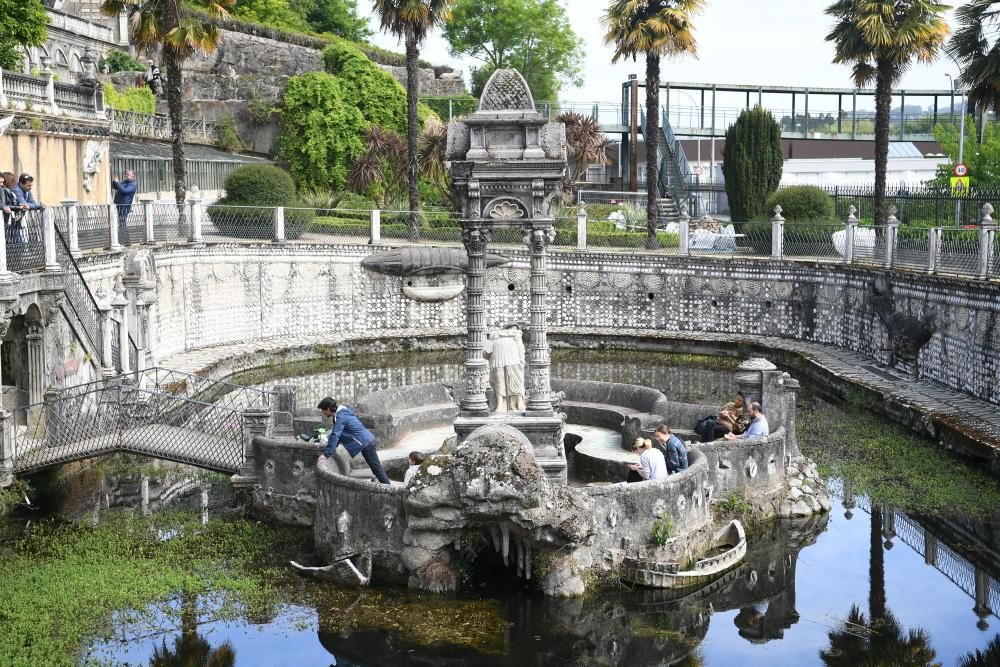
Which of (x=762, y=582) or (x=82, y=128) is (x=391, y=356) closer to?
(x=82, y=128)

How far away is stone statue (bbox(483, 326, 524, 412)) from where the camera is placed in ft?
52.3

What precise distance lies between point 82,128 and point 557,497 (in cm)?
1793

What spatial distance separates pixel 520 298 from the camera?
32625 millimetres

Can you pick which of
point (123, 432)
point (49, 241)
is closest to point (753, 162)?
point (49, 241)

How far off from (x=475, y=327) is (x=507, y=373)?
0.72 metres

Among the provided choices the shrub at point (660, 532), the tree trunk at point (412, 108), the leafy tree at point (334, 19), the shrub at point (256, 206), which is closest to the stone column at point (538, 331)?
the shrub at point (660, 532)

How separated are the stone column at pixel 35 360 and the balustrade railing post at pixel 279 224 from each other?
12.6 metres

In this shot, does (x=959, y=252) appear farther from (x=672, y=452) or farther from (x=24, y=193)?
(x=24, y=193)

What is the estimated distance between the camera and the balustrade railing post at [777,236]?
31109 mm

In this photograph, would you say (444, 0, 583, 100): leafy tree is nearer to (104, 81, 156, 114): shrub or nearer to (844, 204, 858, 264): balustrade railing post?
(104, 81, 156, 114): shrub

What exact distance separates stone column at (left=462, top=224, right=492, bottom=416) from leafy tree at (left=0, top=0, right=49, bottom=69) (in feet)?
62.0

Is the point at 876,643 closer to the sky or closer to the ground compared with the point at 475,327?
closer to the ground

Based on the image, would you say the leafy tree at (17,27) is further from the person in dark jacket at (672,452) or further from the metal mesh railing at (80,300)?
the person in dark jacket at (672,452)

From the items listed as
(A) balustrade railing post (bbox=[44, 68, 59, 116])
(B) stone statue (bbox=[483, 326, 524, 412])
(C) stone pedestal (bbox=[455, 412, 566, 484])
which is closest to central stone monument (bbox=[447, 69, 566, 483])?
(C) stone pedestal (bbox=[455, 412, 566, 484])
